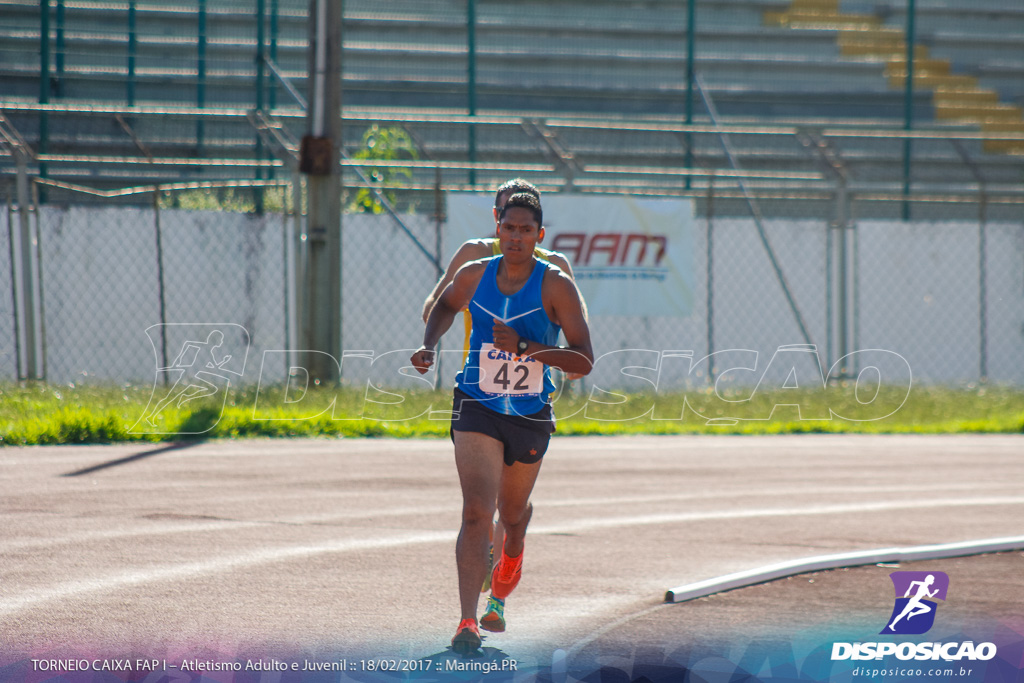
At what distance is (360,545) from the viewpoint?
22.2 feet

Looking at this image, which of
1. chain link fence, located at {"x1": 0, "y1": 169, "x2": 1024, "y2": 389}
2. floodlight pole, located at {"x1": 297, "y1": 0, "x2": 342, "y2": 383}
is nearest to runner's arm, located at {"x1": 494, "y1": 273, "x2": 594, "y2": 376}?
floodlight pole, located at {"x1": 297, "y1": 0, "x2": 342, "y2": 383}

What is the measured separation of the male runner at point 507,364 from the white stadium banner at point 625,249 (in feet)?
28.7

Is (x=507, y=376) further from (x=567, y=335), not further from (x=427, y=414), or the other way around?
(x=427, y=414)

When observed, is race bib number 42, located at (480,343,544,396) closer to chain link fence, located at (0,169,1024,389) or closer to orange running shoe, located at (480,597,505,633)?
orange running shoe, located at (480,597,505,633)

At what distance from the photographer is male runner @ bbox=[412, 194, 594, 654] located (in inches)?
187

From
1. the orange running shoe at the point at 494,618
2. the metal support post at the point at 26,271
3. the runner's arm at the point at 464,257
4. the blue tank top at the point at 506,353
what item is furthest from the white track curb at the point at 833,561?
the metal support post at the point at 26,271

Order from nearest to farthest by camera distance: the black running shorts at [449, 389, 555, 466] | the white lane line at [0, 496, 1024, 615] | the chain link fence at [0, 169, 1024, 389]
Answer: the black running shorts at [449, 389, 555, 466] → the white lane line at [0, 496, 1024, 615] → the chain link fence at [0, 169, 1024, 389]

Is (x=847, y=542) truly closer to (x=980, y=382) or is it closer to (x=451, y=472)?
(x=451, y=472)

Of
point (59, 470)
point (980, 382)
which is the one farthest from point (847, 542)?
point (980, 382)

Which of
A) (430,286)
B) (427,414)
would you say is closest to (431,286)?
(430,286)

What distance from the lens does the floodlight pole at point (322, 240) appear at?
12719 millimetres

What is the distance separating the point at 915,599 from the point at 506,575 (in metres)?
1.98

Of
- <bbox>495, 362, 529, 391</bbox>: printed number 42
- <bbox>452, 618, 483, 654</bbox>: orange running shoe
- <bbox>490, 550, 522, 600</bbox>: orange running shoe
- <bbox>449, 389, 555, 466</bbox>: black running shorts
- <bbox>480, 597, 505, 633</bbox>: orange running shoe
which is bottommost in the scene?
<bbox>480, 597, 505, 633</bbox>: orange running shoe

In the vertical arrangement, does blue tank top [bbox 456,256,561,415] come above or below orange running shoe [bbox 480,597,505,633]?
above
